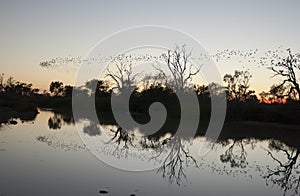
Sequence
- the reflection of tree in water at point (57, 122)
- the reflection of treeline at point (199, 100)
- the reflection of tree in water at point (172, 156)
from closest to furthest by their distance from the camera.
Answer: the reflection of tree in water at point (172, 156) → the reflection of tree in water at point (57, 122) → the reflection of treeline at point (199, 100)

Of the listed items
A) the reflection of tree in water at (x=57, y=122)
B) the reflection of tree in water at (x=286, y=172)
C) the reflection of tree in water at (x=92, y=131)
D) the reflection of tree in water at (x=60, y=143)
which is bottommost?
the reflection of tree in water at (x=286, y=172)

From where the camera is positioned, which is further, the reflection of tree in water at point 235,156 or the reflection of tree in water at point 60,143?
the reflection of tree in water at point 60,143

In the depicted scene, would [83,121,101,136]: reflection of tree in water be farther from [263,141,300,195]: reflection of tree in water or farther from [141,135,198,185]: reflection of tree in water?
[263,141,300,195]: reflection of tree in water

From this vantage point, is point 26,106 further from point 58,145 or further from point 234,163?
point 234,163

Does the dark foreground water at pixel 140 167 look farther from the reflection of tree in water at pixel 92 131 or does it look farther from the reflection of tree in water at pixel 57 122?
the reflection of tree in water at pixel 57 122

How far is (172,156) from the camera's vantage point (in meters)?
15.8

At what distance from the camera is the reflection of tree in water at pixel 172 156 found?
39.5ft

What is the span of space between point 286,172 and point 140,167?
518 centimetres

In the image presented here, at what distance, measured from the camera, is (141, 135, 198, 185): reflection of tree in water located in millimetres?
12039

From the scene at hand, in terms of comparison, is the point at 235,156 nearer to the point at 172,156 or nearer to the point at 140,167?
the point at 172,156

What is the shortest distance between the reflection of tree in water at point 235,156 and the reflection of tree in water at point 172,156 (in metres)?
1.46

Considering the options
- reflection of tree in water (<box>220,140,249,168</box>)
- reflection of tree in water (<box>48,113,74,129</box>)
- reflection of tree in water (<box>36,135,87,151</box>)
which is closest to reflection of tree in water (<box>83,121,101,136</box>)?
A: reflection of tree in water (<box>48,113,74,129</box>)

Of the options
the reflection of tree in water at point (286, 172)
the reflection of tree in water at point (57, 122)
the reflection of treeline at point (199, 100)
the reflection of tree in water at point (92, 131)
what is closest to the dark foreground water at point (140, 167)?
the reflection of tree in water at point (286, 172)

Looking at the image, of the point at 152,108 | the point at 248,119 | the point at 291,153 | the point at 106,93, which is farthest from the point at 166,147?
the point at 106,93
